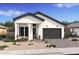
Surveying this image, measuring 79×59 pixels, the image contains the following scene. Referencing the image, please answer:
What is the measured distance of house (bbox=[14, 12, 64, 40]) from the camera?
1858cm

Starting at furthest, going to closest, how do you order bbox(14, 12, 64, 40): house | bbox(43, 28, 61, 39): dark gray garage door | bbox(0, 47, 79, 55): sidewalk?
bbox(43, 28, 61, 39): dark gray garage door, bbox(14, 12, 64, 40): house, bbox(0, 47, 79, 55): sidewalk

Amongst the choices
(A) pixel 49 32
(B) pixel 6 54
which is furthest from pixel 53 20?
(B) pixel 6 54

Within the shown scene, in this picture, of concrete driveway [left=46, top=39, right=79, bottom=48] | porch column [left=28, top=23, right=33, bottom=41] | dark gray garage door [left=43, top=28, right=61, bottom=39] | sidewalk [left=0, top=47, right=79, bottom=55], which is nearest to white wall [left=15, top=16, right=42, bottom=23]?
porch column [left=28, top=23, right=33, bottom=41]

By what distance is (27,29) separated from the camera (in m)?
18.7

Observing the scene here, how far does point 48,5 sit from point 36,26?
704 mm

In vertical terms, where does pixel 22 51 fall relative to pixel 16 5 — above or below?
below

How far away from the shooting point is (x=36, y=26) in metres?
18.6

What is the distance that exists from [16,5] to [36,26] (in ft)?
2.77

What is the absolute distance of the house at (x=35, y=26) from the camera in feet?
61.0

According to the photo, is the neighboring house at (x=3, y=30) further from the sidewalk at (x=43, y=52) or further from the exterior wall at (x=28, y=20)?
the sidewalk at (x=43, y=52)

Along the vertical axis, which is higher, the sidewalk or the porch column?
the porch column

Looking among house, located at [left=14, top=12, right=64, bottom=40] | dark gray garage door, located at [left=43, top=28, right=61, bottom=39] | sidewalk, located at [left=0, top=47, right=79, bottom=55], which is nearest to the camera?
sidewalk, located at [left=0, top=47, right=79, bottom=55]

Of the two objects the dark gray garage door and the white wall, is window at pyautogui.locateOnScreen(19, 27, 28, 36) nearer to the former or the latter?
the white wall
